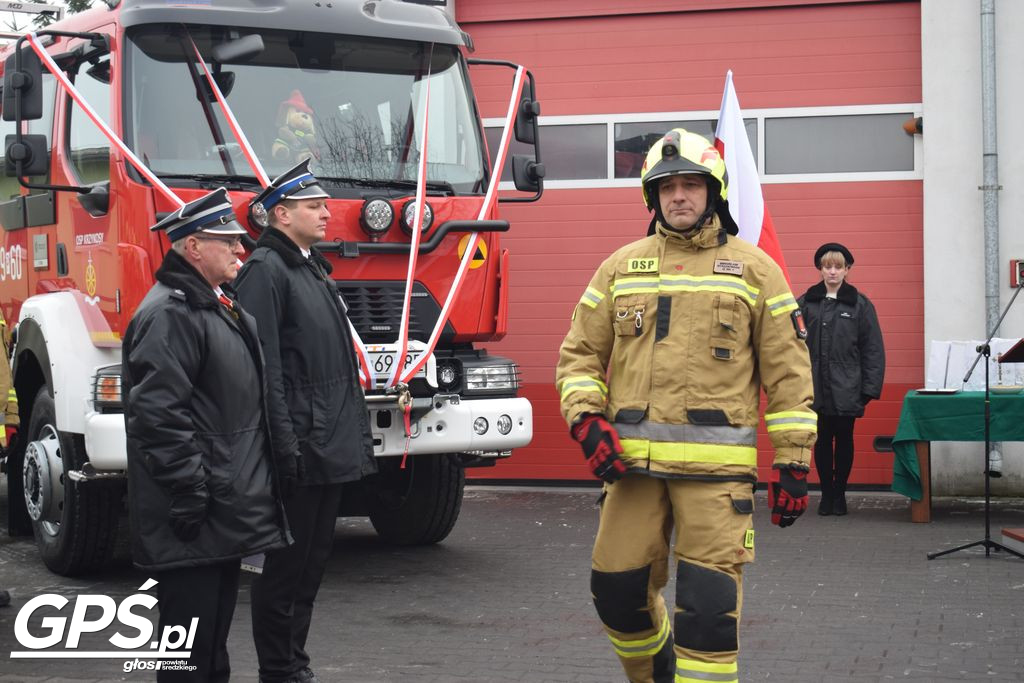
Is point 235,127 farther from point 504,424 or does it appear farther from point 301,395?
point 301,395

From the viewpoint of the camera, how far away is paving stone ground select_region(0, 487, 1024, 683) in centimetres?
637

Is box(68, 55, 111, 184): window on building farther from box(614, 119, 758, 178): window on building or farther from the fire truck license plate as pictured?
box(614, 119, 758, 178): window on building

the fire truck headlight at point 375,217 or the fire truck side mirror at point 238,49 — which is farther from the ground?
the fire truck side mirror at point 238,49

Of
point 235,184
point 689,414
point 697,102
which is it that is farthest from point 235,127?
point 697,102

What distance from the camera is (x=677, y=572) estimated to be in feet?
16.2

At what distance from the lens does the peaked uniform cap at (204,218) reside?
491cm

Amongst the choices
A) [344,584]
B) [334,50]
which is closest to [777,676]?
[344,584]

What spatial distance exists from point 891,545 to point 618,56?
5.00 meters

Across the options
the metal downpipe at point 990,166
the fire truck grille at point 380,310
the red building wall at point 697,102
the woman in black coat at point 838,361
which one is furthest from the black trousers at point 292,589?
the metal downpipe at point 990,166

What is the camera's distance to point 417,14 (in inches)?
351

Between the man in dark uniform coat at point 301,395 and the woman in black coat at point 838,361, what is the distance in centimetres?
580

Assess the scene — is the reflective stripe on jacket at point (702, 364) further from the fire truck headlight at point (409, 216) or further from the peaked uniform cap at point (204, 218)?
the fire truck headlight at point (409, 216)

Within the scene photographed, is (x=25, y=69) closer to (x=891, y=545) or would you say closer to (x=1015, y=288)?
(x=891, y=545)

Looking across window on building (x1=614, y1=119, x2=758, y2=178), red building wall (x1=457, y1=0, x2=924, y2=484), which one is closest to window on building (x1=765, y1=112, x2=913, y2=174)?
red building wall (x1=457, y1=0, x2=924, y2=484)
